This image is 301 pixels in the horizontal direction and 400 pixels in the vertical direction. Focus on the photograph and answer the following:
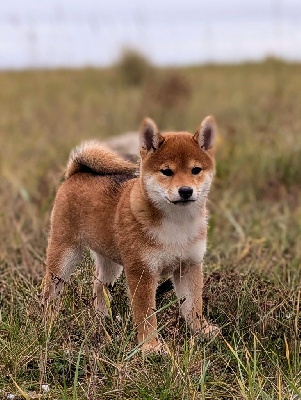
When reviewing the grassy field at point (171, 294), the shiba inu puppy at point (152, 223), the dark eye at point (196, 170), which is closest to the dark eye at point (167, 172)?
the shiba inu puppy at point (152, 223)

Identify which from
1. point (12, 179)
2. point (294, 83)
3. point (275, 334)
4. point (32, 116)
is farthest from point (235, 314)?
point (294, 83)

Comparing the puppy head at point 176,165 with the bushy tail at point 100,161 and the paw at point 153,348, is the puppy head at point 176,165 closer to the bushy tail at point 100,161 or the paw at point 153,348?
the bushy tail at point 100,161

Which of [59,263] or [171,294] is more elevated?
[59,263]

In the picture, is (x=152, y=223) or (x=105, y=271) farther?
(x=105, y=271)

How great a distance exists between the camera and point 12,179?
756 centimetres

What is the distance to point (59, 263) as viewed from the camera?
4340mm

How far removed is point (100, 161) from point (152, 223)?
741 millimetres

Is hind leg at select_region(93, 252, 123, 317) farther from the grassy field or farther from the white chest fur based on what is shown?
the white chest fur

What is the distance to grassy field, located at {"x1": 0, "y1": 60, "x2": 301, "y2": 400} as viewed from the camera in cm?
354

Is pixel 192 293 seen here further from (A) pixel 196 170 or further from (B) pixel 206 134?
(B) pixel 206 134

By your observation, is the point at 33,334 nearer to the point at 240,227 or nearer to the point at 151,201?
the point at 151,201

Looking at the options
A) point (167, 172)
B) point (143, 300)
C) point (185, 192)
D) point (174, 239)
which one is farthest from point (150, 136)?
point (143, 300)

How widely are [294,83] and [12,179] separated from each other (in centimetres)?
985

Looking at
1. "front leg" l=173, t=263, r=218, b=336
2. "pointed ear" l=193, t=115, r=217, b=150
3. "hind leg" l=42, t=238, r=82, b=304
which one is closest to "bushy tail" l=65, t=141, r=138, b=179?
"hind leg" l=42, t=238, r=82, b=304
